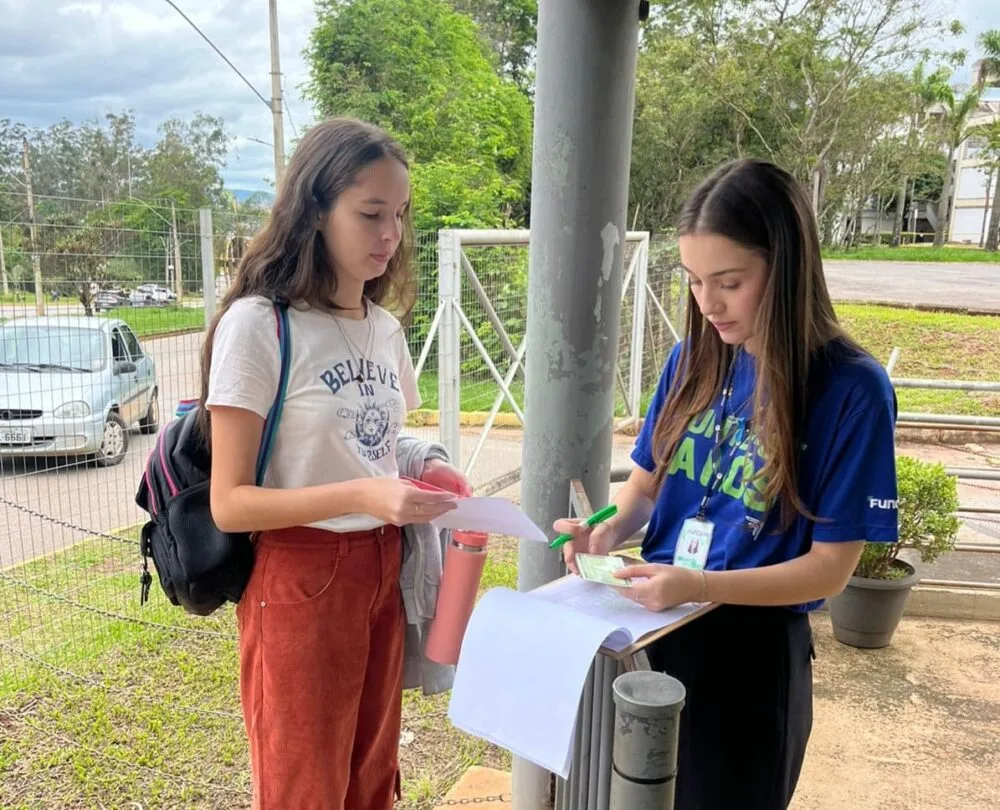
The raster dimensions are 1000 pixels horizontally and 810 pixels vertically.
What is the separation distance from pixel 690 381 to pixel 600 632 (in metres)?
0.63

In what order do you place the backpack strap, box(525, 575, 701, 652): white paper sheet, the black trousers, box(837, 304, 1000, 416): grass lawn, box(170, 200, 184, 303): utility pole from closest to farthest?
box(525, 575, 701, 652): white paper sheet → the black trousers → the backpack strap → box(170, 200, 184, 303): utility pole → box(837, 304, 1000, 416): grass lawn

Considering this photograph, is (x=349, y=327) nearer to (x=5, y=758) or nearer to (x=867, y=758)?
(x=5, y=758)

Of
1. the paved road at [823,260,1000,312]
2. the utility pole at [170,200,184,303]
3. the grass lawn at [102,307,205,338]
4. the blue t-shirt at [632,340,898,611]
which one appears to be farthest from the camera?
the paved road at [823,260,1000,312]

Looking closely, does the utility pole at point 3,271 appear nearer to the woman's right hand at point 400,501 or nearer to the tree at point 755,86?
the woman's right hand at point 400,501

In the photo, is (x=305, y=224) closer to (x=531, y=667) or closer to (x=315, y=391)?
(x=315, y=391)

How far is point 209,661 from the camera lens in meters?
3.48

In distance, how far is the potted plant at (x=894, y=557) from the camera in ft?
11.6

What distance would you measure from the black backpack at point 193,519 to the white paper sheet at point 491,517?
361mm

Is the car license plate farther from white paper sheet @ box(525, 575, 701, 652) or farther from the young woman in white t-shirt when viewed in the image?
white paper sheet @ box(525, 575, 701, 652)

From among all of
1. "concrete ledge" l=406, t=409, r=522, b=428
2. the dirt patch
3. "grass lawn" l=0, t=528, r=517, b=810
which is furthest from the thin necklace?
"concrete ledge" l=406, t=409, r=522, b=428

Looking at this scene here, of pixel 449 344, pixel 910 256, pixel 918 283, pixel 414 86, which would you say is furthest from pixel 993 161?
pixel 449 344

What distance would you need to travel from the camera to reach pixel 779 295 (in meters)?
1.29

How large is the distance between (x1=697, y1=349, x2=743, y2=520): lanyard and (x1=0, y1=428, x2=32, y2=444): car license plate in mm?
3330

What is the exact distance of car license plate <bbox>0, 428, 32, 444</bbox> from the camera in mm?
3615
